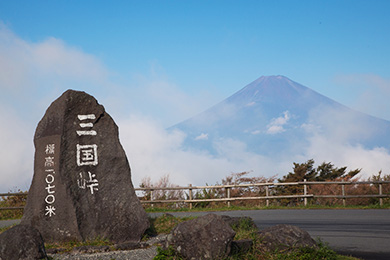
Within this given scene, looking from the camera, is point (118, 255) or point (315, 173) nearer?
point (118, 255)

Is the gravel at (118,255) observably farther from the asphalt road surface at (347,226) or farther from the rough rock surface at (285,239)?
the asphalt road surface at (347,226)

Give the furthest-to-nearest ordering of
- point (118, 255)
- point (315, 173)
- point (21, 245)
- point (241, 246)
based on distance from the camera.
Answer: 1. point (315, 173)
2. point (118, 255)
3. point (241, 246)
4. point (21, 245)

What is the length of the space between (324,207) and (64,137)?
12513 mm

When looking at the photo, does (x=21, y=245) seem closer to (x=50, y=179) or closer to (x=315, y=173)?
(x=50, y=179)

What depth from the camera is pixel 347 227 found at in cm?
1250

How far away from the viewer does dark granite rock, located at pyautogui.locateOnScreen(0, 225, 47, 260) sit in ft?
23.0

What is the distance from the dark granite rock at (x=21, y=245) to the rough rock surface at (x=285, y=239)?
3.61 m

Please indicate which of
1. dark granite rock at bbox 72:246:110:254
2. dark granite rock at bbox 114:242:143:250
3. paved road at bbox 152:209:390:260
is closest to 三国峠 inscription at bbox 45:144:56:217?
dark granite rock at bbox 72:246:110:254

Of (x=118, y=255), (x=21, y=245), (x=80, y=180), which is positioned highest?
(x=80, y=180)

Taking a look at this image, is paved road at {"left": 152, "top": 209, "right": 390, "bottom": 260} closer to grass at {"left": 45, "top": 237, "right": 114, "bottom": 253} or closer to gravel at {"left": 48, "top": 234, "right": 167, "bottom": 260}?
gravel at {"left": 48, "top": 234, "right": 167, "bottom": 260}

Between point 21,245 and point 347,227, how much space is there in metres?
8.79

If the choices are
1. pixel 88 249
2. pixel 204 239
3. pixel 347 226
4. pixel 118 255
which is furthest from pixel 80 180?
pixel 347 226

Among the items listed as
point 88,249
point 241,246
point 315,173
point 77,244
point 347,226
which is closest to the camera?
point 241,246

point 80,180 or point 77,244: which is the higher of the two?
point 80,180
